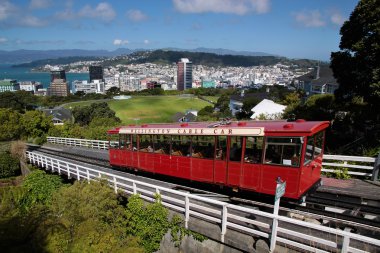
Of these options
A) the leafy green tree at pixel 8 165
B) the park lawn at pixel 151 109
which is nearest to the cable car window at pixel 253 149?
the leafy green tree at pixel 8 165

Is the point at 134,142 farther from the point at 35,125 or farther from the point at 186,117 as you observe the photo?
the point at 186,117

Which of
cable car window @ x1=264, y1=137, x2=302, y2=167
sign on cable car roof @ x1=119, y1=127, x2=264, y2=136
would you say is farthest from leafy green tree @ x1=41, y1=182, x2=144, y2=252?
cable car window @ x1=264, y1=137, x2=302, y2=167

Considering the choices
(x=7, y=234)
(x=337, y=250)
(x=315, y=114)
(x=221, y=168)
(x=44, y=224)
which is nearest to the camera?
(x=337, y=250)

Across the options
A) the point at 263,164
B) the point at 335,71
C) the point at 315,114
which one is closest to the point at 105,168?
the point at 263,164

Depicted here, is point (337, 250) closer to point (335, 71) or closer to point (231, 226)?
point (231, 226)

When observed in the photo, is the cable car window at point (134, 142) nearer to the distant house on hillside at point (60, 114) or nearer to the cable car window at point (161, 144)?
the cable car window at point (161, 144)

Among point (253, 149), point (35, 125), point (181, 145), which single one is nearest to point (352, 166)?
point (253, 149)
